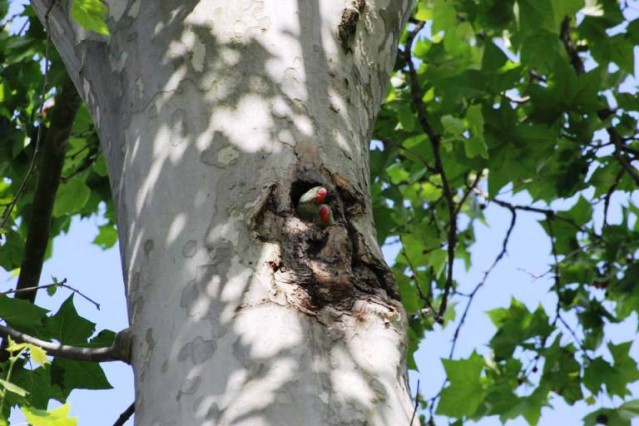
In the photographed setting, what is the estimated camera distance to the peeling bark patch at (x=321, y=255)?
170cm

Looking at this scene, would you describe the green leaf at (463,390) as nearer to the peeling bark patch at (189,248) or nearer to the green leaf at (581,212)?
the green leaf at (581,212)

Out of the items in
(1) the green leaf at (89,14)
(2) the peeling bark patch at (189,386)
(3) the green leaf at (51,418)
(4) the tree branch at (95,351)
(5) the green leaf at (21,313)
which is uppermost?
(1) the green leaf at (89,14)

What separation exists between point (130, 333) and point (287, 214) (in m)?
0.37

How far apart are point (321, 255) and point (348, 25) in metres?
0.68

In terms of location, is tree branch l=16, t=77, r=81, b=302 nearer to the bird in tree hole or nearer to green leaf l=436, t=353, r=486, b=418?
the bird in tree hole

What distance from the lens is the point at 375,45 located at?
2350 mm

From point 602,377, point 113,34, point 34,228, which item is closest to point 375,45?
point 113,34

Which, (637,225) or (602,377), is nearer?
(602,377)

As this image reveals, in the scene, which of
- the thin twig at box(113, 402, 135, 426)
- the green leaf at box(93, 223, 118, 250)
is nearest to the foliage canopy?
the green leaf at box(93, 223, 118, 250)

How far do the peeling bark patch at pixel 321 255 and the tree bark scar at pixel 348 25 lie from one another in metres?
0.43

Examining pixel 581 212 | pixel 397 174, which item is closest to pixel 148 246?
pixel 581 212

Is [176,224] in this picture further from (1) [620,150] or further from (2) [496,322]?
(2) [496,322]

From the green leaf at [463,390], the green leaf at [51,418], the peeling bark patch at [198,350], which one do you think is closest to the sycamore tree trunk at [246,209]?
A: the peeling bark patch at [198,350]

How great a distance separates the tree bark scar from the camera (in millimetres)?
2182
